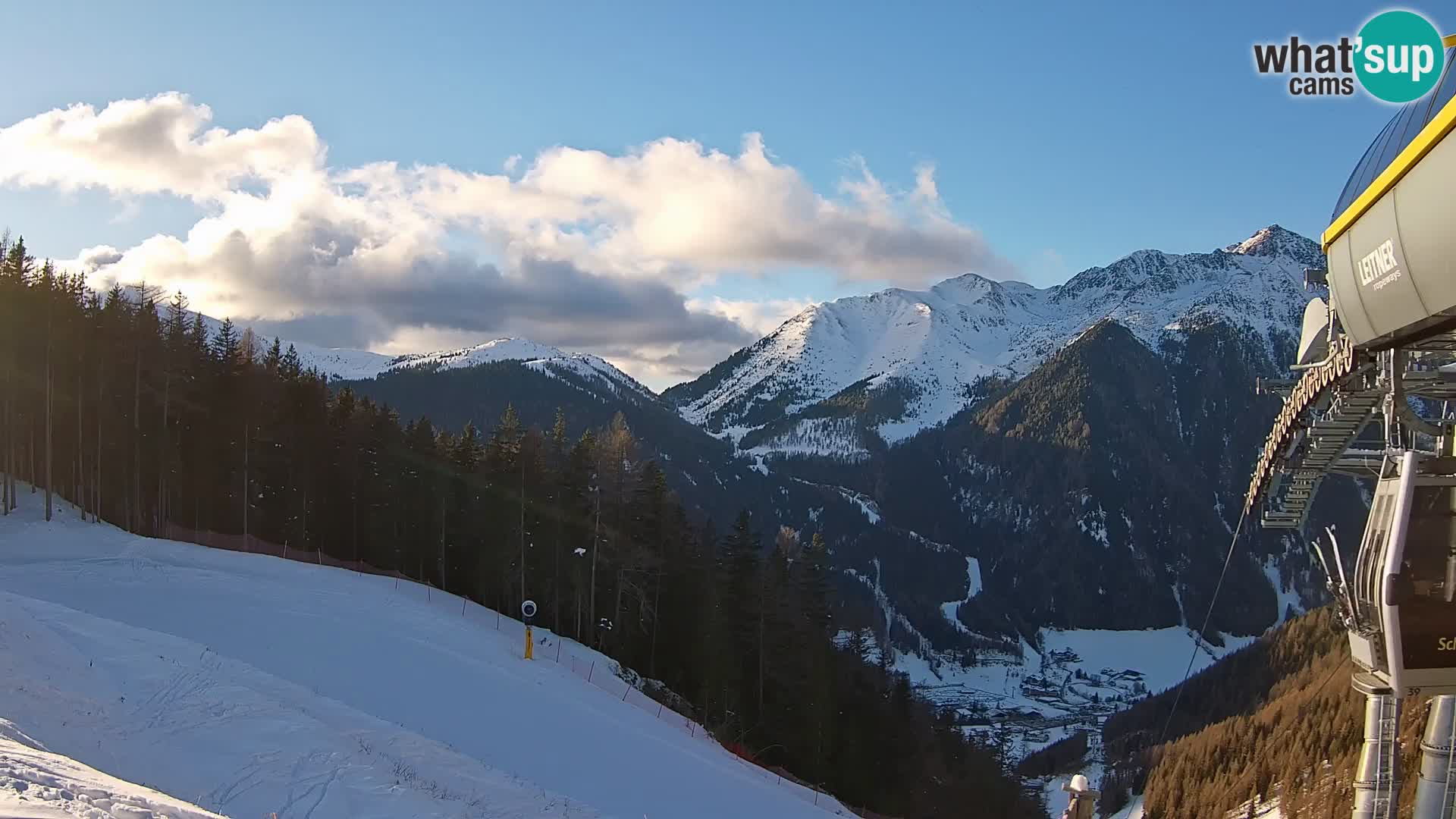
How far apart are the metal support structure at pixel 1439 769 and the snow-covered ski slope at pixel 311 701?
32.0 ft

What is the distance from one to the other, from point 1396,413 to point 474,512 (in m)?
Result: 40.2

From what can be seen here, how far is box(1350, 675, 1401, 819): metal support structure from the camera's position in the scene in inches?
342

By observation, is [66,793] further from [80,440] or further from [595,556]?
[80,440]

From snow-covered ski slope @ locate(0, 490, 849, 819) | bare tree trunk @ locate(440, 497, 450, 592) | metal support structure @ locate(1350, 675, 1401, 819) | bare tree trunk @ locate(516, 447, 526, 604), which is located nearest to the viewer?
metal support structure @ locate(1350, 675, 1401, 819)

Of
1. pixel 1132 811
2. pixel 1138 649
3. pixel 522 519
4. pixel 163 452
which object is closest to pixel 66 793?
pixel 522 519

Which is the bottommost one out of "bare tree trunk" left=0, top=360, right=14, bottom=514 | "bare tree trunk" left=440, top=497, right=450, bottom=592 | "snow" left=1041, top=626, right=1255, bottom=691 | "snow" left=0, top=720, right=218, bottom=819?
"snow" left=1041, top=626, right=1255, bottom=691

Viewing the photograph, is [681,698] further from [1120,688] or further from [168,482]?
[1120,688]

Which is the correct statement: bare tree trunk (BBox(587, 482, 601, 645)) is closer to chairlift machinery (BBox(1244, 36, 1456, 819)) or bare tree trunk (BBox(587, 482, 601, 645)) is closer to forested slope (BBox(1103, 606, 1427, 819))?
forested slope (BBox(1103, 606, 1427, 819))

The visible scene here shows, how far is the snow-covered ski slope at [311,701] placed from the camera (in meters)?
11.3

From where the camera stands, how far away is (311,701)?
1508 centimetres

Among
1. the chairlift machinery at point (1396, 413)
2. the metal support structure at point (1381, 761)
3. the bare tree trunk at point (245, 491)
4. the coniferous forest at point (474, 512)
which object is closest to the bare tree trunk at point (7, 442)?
the coniferous forest at point (474, 512)

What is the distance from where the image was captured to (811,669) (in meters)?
38.1

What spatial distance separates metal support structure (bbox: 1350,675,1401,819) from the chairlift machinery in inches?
0.5

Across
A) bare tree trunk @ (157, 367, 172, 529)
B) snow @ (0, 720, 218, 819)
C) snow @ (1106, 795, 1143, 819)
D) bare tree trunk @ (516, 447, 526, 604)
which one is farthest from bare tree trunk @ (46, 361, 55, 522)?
snow @ (1106, 795, 1143, 819)
